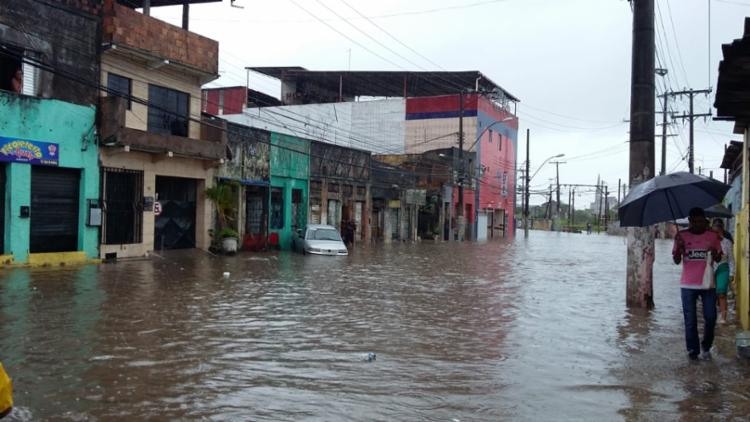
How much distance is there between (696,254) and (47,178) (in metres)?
18.1

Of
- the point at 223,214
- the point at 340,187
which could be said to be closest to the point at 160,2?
the point at 223,214

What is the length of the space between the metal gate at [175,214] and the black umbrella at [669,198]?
63.3 ft

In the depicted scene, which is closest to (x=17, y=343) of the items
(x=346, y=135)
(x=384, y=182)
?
(x=384, y=182)

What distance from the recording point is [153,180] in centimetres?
2283

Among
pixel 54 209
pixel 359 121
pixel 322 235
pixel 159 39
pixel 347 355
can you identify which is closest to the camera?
pixel 347 355

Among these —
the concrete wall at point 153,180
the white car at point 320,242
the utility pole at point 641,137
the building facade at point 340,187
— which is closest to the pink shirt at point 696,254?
the utility pole at point 641,137

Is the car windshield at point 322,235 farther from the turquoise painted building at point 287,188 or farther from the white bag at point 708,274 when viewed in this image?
the white bag at point 708,274

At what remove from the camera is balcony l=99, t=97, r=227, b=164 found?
2019cm

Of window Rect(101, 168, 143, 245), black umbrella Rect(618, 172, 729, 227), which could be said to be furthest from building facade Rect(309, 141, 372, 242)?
black umbrella Rect(618, 172, 729, 227)

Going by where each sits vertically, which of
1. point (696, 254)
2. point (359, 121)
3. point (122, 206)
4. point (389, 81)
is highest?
point (389, 81)

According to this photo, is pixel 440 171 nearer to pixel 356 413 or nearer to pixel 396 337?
pixel 396 337

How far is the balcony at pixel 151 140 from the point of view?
20188mm

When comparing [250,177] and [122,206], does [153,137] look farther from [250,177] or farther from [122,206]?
[250,177]

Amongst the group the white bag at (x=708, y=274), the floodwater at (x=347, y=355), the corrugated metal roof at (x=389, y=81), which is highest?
the corrugated metal roof at (x=389, y=81)
